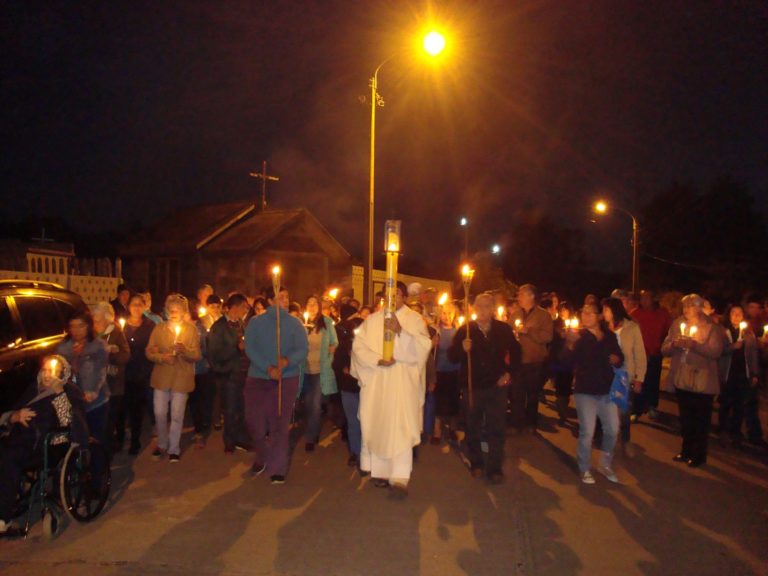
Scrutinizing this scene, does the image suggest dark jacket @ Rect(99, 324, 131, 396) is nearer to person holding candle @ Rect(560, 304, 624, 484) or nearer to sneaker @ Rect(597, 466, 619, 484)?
person holding candle @ Rect(560, 304, 624, 484)

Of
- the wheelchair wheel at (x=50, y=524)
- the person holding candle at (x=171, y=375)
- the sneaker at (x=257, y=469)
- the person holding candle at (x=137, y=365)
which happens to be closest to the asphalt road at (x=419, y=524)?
the wheelchair wheel at (x=50, y=524)

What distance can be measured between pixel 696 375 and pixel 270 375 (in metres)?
4.82

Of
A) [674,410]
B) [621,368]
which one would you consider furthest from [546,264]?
[621,368]

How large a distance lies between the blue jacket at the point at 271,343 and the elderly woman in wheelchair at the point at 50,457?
191 centimetres

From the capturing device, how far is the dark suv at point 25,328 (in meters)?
7.34

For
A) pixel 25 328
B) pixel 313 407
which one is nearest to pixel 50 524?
pixel 25 328

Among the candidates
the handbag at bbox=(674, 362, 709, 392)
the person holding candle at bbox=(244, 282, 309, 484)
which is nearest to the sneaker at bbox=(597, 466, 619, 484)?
the handbag at bbox=(674, 362, 709, 392)

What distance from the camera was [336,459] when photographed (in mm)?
8477

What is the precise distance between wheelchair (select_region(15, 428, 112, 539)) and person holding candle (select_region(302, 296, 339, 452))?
3.06m

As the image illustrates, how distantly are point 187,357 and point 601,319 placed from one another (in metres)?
4.69

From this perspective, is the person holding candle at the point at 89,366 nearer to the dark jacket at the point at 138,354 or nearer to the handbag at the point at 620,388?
the dark jacket at the point at 138,354

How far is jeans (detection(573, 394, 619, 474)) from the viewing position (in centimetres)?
744

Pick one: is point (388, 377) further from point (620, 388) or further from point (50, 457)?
point (50, 457)

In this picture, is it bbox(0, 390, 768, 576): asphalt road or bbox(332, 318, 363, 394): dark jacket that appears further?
bbox(332, 318, 363, 394): dark jacket
